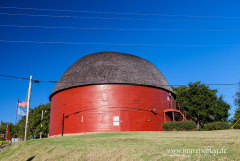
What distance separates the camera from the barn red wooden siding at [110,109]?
22969 millimetres

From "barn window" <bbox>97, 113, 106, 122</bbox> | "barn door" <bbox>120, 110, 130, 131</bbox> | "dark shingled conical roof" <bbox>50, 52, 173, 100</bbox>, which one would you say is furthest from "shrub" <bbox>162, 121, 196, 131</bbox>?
Answer: "barn window" <bbox>97, 113, 106, 122</bbox>

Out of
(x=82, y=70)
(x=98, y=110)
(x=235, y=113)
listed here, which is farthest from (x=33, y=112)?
(x=235, y=113)

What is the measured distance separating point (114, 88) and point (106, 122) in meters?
3.91

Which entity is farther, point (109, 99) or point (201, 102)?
point (201, 102)

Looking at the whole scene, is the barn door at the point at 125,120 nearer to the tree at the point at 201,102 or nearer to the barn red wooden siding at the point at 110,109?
the barn red wooden siding at the point at 110,109

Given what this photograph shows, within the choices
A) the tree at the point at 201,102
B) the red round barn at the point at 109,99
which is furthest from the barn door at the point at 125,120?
the tree at the point at 201,102

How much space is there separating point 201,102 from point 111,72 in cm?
1788

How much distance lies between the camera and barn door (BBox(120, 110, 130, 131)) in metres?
22.9

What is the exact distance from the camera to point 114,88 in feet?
78.4

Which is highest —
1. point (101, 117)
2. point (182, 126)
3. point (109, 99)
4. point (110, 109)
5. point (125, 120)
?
point (109, 99)

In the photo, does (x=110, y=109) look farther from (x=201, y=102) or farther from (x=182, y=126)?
(x=201, y=102)

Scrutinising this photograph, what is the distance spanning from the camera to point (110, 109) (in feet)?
76.1

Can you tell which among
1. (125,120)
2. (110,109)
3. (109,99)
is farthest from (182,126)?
(109,99)

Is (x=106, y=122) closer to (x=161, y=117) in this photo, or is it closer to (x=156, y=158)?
(x=161, y=117)
